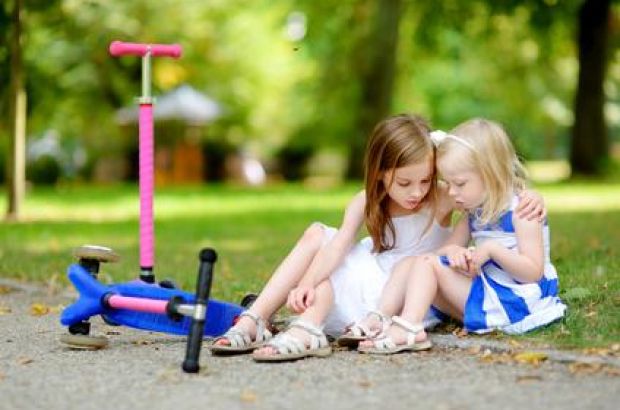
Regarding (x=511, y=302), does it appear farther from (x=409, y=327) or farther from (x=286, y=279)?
(x=286, y=279)

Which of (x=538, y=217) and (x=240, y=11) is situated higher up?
(x=240, y=11)

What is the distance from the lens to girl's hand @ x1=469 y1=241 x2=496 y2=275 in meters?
4.55

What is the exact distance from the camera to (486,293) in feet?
15.3

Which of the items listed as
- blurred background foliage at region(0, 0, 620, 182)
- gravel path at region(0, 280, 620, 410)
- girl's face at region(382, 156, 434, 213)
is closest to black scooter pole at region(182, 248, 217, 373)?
gravel path at region(0, 280, 620, 410)

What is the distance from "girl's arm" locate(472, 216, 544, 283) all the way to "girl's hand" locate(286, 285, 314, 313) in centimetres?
69

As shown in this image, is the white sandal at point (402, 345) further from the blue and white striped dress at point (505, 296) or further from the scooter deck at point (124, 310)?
the scooter deck at point (124, 310)

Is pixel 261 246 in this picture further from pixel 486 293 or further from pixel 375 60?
pixel 375 60

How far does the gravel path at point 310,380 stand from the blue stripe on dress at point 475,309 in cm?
9

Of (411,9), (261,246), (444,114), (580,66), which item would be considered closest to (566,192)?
(580,66)

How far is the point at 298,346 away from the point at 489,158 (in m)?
1.10

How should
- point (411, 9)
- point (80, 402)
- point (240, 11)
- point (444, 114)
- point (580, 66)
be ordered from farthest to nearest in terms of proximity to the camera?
point (444, 114) < point (240, 11) < point (411, 9) < point (580, 66) < point (80, 402)

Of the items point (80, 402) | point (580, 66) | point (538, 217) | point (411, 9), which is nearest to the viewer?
point (80, 402)

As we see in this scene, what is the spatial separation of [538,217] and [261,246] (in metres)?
5.16

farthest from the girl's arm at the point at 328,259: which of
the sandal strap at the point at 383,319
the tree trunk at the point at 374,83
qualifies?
the tree trunk at the point at 374,83
